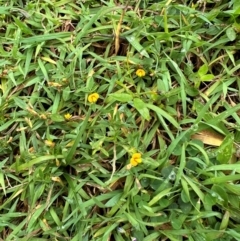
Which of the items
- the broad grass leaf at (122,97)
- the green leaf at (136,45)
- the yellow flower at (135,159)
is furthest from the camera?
the green leaf at (136,45)

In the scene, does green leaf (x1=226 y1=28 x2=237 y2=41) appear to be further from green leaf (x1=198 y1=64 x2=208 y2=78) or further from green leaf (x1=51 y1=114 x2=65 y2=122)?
green leaf (x1=51 y1=114 x2=65 y2=122)

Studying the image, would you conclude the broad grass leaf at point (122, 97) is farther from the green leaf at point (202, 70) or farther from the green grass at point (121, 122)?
the green leaf at point (202, 70)

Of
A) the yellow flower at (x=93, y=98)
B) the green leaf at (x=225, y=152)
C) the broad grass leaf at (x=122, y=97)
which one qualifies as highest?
the broad grass leaf at (x=122, y=97)

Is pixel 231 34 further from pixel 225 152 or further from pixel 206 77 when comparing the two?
pixel 225 152

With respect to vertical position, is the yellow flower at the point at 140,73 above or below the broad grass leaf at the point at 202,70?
below

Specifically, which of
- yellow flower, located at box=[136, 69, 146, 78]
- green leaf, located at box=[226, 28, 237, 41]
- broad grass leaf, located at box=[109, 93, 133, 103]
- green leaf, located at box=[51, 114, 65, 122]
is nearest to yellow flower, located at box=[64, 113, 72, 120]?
green leaf, located at box=[51, 114, 65, 122]

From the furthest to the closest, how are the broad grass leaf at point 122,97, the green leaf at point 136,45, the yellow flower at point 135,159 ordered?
1. the green leaf at point 136,45
2. the broad grass leaf at point 122,97
3. the yellow flower at point 135,159

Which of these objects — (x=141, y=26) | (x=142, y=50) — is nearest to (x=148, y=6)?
(x=141, y=26)

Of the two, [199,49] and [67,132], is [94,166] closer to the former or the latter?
[67,132]

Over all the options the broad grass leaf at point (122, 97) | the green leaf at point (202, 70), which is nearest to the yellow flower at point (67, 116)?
the broad grass leaf at point (122, 97)

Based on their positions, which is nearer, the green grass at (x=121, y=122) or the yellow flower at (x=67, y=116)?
the green grass at (x=121, y=122)
